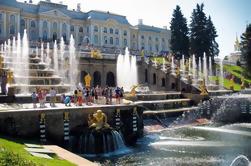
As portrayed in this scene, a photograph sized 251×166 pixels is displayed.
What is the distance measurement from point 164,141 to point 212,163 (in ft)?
23.4

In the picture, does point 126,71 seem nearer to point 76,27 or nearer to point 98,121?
point 98,121

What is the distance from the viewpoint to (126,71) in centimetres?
5409

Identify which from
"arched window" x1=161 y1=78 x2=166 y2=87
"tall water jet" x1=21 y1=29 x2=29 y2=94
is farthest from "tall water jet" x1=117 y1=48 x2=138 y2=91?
"tall water jet" x1=21 y1=29 x2=29 y2=94

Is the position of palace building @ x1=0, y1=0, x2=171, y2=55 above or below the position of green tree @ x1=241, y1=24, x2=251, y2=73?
above

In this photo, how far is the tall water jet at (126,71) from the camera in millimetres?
52750

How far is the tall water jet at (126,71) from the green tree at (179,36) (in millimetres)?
17923

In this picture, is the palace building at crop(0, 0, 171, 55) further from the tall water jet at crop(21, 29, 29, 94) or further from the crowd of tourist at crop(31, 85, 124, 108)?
the crowd of tourist at crop(31, 85, 124, 108)

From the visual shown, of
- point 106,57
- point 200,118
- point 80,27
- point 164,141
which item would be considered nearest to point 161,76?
point 106,57

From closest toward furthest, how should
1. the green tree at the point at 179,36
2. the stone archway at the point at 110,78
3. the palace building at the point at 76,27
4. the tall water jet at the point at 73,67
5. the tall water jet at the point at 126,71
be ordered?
1. the tall water jet at the point at 73,67
2. the stone archway at the point at 110,78
3. the tall water jet at the point at 126,71
4. the green tree at the point at 179,36
5. the palace building at the point at 76,27

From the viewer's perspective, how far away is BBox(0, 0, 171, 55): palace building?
88.5 metres

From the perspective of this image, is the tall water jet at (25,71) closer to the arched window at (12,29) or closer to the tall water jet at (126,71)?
the tall water jet at (126,71)

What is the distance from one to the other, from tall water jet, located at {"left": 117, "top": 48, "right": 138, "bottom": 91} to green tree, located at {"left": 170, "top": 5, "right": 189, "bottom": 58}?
1792cm

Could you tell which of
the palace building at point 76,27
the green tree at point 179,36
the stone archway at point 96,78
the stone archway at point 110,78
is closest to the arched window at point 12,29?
the palace building at point 76,27

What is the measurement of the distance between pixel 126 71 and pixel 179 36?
2005 cm
